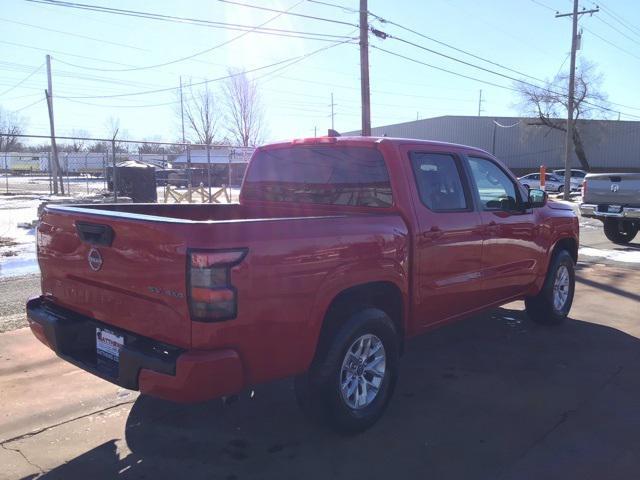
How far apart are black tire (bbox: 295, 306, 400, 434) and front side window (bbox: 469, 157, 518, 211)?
69.5 inches

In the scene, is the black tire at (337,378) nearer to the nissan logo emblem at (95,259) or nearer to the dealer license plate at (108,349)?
the dealer license plate at (108,349)

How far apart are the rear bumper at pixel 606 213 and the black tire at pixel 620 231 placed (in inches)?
31.4

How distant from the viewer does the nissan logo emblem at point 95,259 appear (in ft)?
10.8

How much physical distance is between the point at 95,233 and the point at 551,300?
4865mm

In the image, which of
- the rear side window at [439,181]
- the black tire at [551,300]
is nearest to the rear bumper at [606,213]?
the black tire at [551,300]

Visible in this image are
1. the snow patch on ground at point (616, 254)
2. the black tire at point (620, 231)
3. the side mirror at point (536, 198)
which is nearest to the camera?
the side mirror at point (536, 198)

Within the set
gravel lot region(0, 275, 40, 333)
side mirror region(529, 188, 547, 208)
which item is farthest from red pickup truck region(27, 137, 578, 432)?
gravel lot region(0, 275, 40, 333)

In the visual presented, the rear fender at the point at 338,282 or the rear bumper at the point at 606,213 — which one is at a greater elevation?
the rear fender at the point at 338,282

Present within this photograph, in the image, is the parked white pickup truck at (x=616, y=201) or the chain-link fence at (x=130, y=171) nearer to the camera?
the parked white pickup truck at (x=616, y=201)

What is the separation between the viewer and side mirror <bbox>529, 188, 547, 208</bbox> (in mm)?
5623

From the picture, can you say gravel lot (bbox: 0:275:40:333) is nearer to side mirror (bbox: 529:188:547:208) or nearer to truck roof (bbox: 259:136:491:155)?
truck roof (bbox: 259:136:491:155)

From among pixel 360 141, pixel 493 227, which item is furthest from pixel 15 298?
pixel 493 227

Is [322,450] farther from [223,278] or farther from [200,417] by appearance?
[223,278]

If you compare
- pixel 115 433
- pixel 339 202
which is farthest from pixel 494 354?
pixel 115 433
